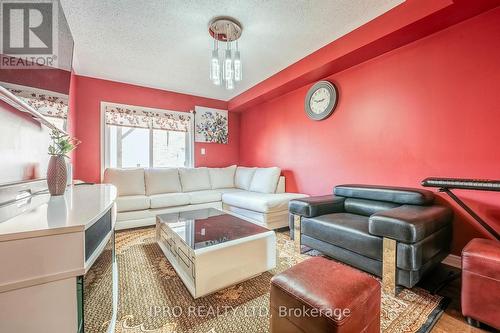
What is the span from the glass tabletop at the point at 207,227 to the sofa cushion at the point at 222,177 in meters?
1.70

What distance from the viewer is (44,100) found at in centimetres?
158

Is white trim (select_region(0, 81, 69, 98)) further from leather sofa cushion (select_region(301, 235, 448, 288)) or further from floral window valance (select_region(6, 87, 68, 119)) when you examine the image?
leather sofa cushion (select_region(301, 235, 448, 288))

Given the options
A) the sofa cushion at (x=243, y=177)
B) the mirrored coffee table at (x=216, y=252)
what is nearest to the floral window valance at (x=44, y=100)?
the mirrored coffee table at (x=216, y=252)

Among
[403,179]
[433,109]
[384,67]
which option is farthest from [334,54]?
[403,179]

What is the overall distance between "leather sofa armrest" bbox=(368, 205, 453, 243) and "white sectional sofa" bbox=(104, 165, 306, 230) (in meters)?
1.49

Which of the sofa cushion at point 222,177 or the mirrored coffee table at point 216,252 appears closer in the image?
the mirrored coffee table at point 216,252

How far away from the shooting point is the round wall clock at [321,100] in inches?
115

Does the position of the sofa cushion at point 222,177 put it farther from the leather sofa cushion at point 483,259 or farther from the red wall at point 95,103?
the leather sofa cushion at point 483,259

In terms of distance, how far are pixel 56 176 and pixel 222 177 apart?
2.97 meters

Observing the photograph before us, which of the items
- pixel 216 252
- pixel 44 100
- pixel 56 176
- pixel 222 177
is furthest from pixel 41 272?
pixel 222 177

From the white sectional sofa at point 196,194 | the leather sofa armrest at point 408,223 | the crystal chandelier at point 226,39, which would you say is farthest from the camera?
the white sectional sofa at point 196,194

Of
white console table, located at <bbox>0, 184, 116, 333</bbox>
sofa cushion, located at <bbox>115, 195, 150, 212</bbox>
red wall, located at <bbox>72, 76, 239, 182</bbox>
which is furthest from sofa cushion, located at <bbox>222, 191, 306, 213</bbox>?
red wall, located at <bbox>72, 76, 239, 182</bbox>

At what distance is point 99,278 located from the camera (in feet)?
3.63

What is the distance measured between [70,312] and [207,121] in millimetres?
4131
